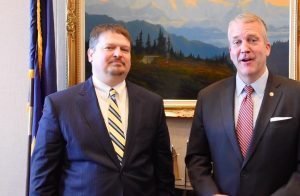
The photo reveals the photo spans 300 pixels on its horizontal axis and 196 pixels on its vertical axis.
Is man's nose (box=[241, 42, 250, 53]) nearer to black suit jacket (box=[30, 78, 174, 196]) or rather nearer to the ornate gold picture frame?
black suit jacket (box=[30, 78, 174, 196])

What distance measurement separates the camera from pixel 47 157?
1.80 meters

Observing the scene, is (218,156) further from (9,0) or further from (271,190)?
(9,0)

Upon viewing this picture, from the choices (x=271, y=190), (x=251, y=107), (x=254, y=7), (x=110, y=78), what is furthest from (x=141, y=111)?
(x=254, y=7)

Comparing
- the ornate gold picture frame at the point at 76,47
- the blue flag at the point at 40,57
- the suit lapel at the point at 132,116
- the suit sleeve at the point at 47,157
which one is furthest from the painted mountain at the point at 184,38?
the suit sleeve at the point at 47,157

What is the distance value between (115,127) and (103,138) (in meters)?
0.10

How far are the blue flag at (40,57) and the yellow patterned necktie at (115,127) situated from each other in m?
0.62

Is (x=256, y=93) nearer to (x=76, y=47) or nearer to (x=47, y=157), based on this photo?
(x=47, y=157)

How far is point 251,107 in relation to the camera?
1801 millimetres

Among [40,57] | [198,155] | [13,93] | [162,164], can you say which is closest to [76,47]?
[40,57]

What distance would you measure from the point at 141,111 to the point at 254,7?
1062mm

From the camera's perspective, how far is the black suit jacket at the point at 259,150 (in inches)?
66.8

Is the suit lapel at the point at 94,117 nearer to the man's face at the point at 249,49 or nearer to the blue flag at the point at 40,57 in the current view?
the blue flag at the point at 40,57

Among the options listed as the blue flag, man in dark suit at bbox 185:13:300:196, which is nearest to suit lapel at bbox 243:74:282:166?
man in dark suit at bbox 185:13:300:196

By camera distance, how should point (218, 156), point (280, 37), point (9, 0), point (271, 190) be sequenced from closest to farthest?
point (271, 190)
point (218, 156)
point (280, 37)
point (9, 0)
